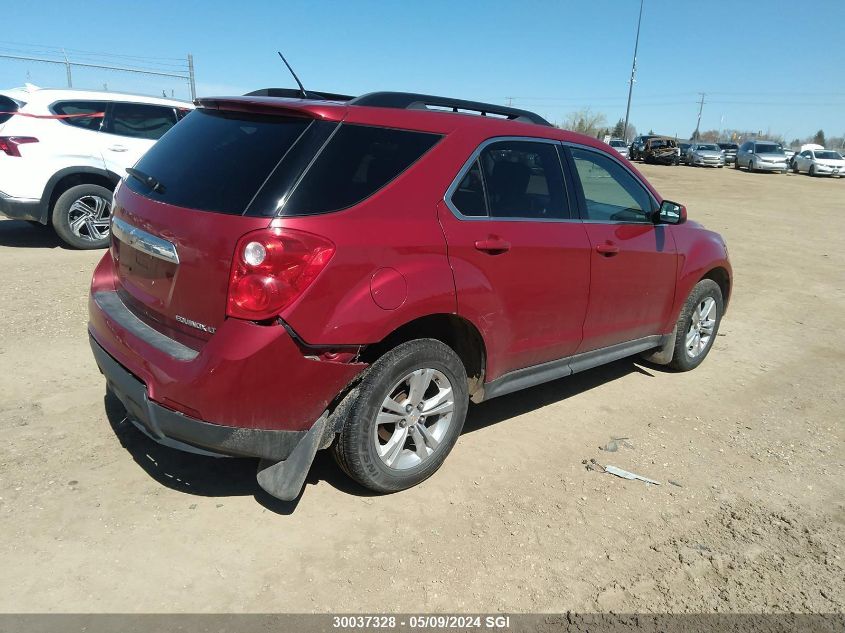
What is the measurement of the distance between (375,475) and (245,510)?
634 mm

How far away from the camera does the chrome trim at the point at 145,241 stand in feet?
8.95

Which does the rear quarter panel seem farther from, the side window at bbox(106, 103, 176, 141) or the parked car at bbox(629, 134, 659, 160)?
the parked car at bbox(629, 134, 659, 160)

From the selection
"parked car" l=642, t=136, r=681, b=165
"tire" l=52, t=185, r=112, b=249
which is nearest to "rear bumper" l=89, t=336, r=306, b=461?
"tire" l=52, t=185, r=112, b=249

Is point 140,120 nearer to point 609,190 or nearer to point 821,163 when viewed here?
point 609,190

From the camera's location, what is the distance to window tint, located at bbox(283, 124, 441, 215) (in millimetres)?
2625

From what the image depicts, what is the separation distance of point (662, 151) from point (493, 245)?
1592 inches

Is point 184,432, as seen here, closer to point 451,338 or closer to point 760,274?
point 451,338

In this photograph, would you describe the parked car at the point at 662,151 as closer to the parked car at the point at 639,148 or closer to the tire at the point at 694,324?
Answer: the parked car at the point at 639,148

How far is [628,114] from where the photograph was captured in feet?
136

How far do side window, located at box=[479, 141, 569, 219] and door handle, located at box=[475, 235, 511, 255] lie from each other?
151mm

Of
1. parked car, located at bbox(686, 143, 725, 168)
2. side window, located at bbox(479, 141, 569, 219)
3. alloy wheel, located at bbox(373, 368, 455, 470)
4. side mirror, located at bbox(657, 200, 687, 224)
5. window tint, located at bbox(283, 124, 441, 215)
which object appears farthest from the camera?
parked car, located at bbox(686, 143, 725, 168)

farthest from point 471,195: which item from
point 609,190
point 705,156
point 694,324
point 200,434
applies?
point 705,156

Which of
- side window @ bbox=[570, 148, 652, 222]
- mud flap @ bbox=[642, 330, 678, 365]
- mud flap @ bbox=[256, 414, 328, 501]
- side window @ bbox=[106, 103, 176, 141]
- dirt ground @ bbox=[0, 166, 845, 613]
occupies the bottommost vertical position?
dirt ground @ bbox=[0, 166, 845, 613]

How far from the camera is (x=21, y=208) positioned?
731cm
